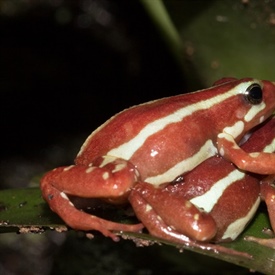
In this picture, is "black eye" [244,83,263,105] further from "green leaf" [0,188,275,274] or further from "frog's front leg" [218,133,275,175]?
"green leaf" [0,188,275,274]

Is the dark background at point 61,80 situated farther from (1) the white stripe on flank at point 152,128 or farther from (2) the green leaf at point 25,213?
(1) the white stripe on flank at point 152,128

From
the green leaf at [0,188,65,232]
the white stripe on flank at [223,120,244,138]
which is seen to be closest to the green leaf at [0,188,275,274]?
the green leaf at [0,188,65,232]

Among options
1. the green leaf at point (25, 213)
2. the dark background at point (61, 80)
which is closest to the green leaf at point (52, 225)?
the green leaf at point (25, 213)

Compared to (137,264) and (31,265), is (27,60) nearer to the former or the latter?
(31,265)

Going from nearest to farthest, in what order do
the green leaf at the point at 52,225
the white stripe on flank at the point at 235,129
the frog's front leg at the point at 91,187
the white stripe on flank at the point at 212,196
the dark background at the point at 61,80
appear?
1. the green leaf at the point at 52,225
2. the frog's front leg at the point at 91,187
3. the white stripe on flank at the point at 212,196
4. the white stripe on flank at the point at 235,129
5. the dark background at the point at 61,80

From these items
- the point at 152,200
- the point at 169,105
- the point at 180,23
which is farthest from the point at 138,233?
the point at 180,23
